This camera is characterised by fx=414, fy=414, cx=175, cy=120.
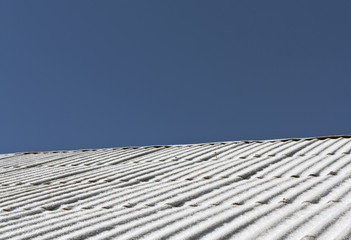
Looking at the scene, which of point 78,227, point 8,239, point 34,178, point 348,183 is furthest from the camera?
point 34,178

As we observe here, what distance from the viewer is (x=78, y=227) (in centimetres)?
292

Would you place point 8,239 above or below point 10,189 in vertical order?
above

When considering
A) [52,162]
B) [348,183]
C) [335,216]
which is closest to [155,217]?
[335,216]

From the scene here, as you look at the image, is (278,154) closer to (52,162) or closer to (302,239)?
(302,239)

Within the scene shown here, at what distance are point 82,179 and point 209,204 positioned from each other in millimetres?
2293

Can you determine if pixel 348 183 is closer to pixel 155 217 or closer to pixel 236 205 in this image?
pixel 236 205

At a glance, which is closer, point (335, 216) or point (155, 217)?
point (335, 216)

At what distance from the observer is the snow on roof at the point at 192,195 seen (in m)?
2.75

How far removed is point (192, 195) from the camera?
12.5 ft

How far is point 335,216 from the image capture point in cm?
279

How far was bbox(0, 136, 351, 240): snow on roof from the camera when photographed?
2752 millimetres

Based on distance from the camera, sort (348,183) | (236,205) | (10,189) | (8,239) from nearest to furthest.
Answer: (8,239)
(236,205)
(348,183)
(10,189)

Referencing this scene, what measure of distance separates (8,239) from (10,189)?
250 cm

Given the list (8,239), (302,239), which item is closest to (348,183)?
(302,239)
